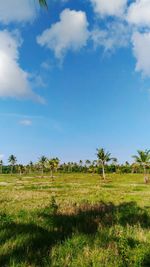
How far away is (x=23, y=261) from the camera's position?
594cm

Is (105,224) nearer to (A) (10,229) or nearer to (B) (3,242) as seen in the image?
(A) (10,229)

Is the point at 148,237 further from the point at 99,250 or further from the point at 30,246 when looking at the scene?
the point at 30,246

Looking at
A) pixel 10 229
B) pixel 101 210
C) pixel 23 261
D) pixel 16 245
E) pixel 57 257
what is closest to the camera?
pixel 23 261

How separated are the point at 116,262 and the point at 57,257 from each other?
47.7 inches

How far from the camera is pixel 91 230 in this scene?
8.88 meters

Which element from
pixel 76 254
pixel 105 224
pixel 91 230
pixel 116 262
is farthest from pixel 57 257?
pixel 105 224

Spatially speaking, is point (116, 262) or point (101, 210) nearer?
point (116, 262)

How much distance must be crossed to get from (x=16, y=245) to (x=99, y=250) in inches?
72.4

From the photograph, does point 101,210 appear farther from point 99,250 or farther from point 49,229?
point 99,250

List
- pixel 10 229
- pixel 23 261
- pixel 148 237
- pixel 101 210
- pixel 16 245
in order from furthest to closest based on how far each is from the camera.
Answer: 1. pixel 101 210
2. pixel 10 229
3. pixel 148 237
4. pixel 16 245
5. pixel 23 261

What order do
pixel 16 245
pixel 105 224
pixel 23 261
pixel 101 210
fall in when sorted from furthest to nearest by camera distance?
pixel 101 210 → pixel 105 224 → pixel 16 245 → pixel 23 261

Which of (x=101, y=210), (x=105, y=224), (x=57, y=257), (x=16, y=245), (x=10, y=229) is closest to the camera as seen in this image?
(x=57, y=257)

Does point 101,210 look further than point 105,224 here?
Yes

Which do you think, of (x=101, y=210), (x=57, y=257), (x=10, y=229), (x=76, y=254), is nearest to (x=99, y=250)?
(x=76, y=254)
